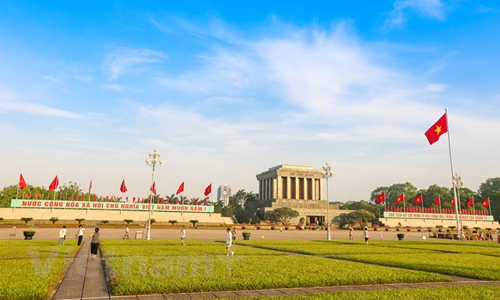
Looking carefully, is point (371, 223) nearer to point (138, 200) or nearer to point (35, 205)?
point (138, 200)

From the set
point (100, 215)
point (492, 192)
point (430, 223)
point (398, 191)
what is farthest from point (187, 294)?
point (398, 191)

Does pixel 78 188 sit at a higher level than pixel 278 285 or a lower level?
higher

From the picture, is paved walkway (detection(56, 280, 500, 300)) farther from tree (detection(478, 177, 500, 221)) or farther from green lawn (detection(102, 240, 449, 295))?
tree (detection(478, 177, 500, 221))

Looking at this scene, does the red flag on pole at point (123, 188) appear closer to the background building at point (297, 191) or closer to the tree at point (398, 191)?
the background building at point (297, 191)

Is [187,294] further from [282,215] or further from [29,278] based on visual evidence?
[282,215]

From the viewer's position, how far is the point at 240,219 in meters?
101

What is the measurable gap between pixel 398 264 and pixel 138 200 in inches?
2936

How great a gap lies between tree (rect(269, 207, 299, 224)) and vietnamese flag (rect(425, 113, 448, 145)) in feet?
183

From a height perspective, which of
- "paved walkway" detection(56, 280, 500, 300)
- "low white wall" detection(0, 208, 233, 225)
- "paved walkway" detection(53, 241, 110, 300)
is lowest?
"paved walkway" detection(53, 241, 110, 300)

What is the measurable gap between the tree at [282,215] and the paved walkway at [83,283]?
7835 centimetres

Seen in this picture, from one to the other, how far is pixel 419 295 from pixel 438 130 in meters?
35.2

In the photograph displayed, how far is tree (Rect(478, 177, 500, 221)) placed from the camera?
407 feet

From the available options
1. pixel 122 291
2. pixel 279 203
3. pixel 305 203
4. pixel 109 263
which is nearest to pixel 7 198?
pixel 279 203

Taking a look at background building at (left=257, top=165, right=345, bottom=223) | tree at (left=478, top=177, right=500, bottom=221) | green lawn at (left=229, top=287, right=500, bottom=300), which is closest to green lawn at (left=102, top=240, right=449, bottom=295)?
green lawn at (left=229, top=287, right=500, bottom=300)
